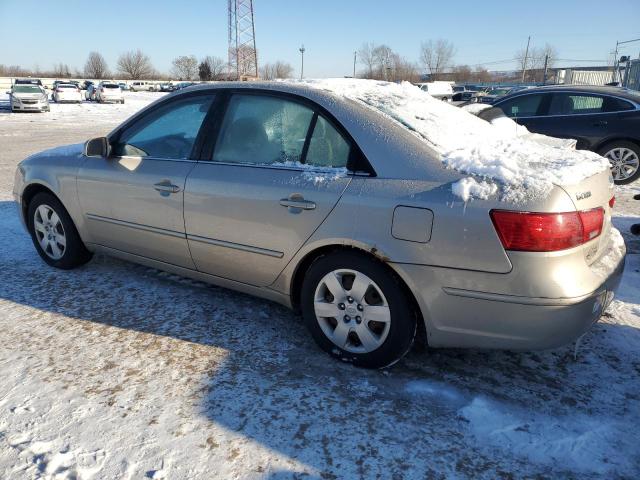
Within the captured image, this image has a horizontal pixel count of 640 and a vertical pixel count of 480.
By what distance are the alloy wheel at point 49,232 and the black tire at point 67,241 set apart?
3 centimetres

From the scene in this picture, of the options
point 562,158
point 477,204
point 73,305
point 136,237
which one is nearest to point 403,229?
point 477,204

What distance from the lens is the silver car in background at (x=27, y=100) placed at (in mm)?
26248

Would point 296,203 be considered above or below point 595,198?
below

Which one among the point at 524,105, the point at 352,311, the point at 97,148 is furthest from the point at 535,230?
the point at 524,105

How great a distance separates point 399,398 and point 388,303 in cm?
49

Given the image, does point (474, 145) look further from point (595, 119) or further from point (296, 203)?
point (595, 119)

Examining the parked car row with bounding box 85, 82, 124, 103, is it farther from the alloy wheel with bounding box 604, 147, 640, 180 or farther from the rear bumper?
the rear bumper

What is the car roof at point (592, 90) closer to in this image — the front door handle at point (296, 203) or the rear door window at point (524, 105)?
the rear door window at point (524, 105)

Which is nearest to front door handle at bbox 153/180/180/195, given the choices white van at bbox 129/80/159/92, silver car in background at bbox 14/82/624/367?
silver car in background at bbox 14/82/624/367

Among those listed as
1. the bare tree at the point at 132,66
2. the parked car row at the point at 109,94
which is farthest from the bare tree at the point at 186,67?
the parked car row at the point at 109,94

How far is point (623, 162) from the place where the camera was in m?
7.75

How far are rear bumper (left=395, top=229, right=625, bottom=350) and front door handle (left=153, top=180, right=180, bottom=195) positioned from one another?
1.64 m

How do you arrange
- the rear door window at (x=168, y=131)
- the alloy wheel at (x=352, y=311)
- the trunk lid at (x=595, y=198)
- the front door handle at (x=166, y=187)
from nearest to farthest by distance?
the trunk lid at (x=595, y=198) < the alloy wheel at (x=352, y=311) < the front door handle at (x=166, y=187) < the rear door window at (x=168, y=131)

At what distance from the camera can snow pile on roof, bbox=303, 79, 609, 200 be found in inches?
96.3
